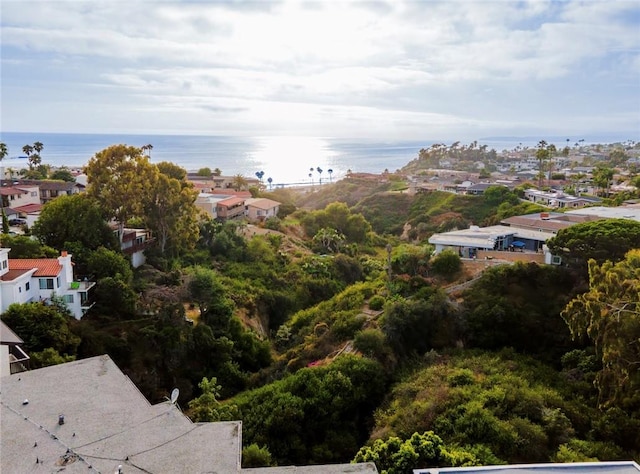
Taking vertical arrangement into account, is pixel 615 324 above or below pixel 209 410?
above

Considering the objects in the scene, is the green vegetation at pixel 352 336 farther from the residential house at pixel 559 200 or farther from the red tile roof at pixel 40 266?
the residential house at pixel 559 200

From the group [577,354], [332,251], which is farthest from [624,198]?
[577,354]

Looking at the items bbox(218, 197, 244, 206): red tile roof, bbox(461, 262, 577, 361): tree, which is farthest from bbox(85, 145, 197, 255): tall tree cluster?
bbox(461, 262, 577, 361): tree

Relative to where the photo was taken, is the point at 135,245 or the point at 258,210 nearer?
the point at 135,245

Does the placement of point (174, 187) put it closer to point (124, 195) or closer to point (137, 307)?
point (124, 195)

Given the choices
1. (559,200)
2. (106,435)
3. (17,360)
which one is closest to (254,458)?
(106,435)

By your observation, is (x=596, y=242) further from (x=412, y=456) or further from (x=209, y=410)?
(x=209, y=410)

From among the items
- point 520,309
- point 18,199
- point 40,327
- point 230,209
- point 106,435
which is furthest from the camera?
point 230,209

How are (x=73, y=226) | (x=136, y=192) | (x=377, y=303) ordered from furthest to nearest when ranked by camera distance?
1. (x=136, y=192)
2. (x=73, y=226)
3. (x=377, y=303)

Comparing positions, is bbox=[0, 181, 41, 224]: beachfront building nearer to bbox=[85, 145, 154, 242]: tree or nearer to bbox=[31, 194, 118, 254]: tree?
bbox=[85, 145, 154, 242]: tree
